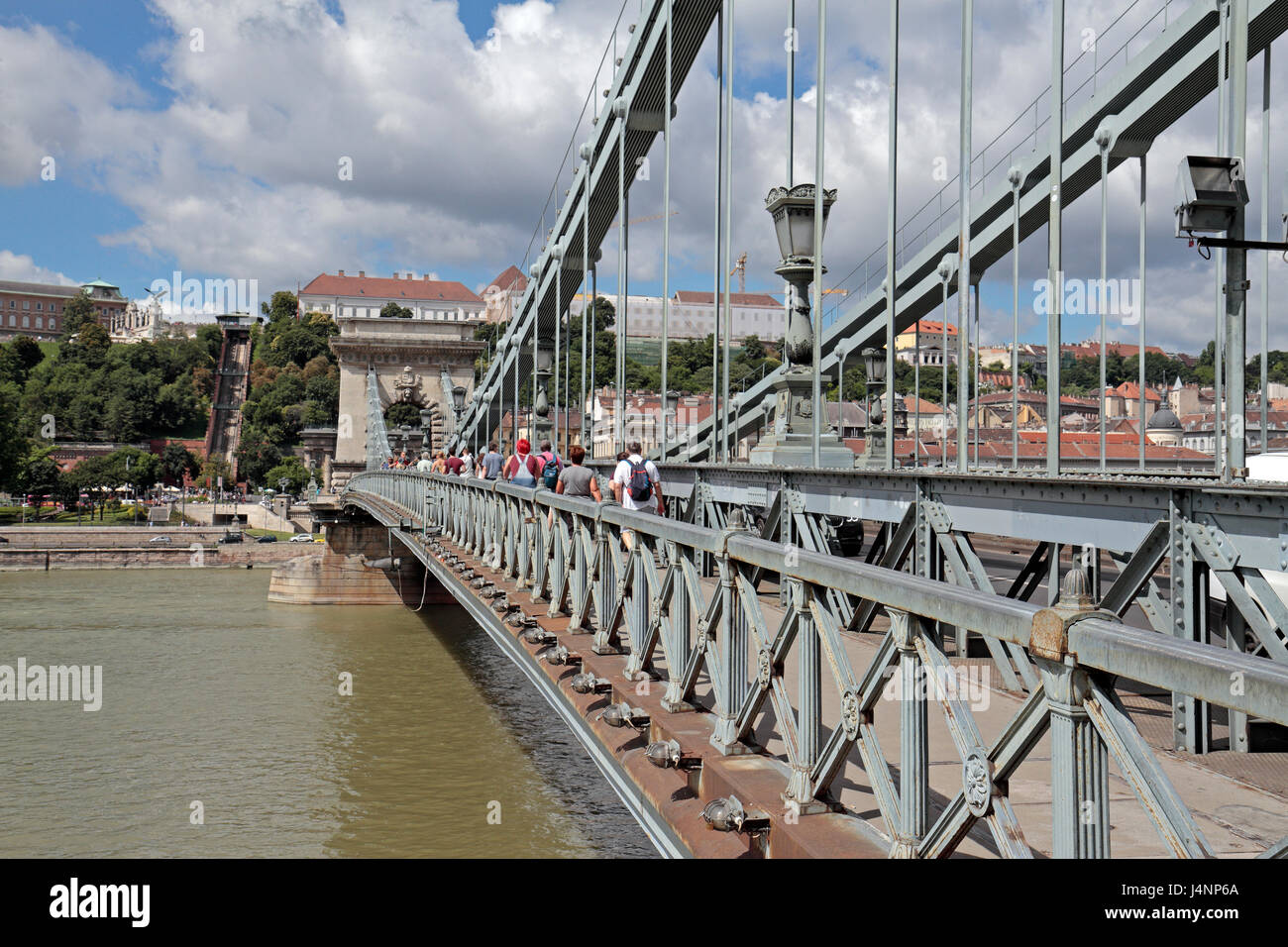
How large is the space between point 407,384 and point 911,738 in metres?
58.1

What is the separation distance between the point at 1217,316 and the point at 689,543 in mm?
6457

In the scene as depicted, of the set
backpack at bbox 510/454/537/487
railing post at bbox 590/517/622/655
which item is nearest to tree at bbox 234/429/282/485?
backpack at bbox 510/454/537/487

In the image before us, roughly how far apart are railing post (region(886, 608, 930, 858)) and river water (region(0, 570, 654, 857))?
9.03 metres

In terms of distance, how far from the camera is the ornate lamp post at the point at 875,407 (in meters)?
14.1

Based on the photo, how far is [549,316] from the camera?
25.7 metres

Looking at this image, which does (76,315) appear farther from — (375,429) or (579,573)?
(579,573)

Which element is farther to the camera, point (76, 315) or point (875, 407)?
point (76, 315)

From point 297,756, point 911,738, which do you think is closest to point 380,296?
point 297,756

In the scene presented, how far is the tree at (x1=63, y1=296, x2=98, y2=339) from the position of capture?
14150 centimetres

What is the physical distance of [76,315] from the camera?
5591 inches

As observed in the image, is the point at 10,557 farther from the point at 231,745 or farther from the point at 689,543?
the point at 689,543

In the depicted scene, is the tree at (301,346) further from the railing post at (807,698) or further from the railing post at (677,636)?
the railing post at (807,698)

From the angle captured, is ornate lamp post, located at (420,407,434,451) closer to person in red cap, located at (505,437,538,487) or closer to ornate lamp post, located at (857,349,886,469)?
ornate lamp post, located at (857,349,886,469)
